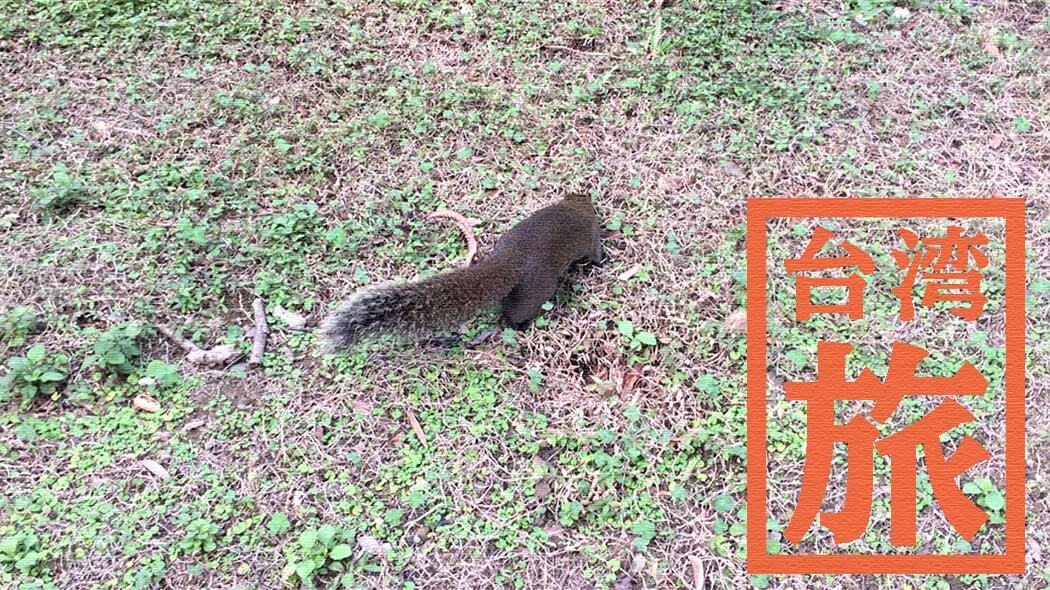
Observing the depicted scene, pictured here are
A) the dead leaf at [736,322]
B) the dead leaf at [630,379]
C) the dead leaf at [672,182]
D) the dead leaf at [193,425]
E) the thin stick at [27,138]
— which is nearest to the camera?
the dead leaf at [193,425]

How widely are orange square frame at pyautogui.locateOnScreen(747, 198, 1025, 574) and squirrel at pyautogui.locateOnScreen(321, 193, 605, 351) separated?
87cm

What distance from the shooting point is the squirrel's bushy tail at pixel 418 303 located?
8.82 ft

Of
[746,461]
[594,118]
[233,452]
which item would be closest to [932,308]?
[746,461]

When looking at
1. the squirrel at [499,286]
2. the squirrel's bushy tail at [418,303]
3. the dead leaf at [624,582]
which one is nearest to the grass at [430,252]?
the dead leaf at [624,582]

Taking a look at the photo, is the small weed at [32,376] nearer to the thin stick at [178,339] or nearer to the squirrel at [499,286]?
the thin stick at [178,339]

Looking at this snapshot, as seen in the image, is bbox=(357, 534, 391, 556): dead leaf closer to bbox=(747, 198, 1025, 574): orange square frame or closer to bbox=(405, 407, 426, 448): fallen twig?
bbox=(405, 407, 426, 448): fallen twig

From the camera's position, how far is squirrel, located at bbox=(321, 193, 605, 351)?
8.88ft

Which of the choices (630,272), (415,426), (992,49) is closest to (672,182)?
(630,272)

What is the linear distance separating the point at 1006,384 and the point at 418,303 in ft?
8.57

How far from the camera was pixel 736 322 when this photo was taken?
3.17m

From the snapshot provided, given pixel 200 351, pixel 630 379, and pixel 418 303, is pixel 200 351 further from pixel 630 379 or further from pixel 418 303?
pixel 630 379

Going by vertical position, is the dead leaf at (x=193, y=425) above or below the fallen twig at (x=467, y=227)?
below

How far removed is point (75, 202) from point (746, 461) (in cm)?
366

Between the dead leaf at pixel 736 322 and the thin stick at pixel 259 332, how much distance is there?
218cm
